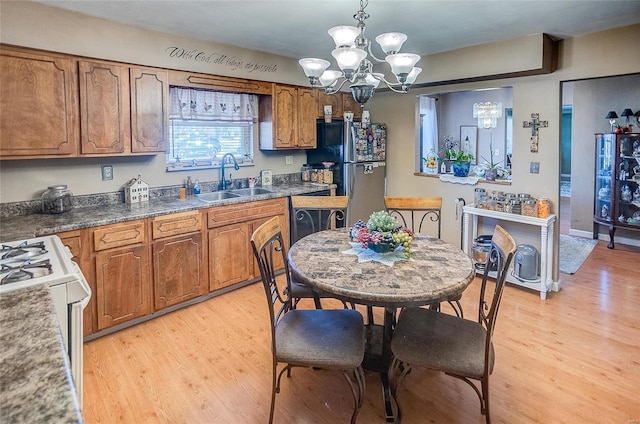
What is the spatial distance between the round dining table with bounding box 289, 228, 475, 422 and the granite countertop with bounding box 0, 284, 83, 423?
1.07 meters

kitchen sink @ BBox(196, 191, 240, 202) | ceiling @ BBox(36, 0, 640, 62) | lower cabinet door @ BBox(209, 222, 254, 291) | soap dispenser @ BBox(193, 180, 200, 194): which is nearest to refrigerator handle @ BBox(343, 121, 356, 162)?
ceiling @ BBox(36, 0, 640, 62)

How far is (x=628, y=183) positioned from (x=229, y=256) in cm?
506

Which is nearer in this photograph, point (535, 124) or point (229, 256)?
point (229, 256)

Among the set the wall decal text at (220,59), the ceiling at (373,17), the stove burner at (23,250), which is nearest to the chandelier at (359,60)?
the ceiling at (373,17)

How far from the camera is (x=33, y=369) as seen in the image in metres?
0.91

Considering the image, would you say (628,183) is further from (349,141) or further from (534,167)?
(349,141)

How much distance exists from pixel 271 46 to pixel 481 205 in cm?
264

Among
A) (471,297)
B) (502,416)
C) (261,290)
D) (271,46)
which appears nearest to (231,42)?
(271,46)

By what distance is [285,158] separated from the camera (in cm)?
473

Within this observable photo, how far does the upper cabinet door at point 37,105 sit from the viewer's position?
2574 mm

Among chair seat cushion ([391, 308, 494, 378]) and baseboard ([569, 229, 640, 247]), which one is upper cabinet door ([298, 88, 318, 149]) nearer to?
chair seat cushion ([391, 308, 494, 378])

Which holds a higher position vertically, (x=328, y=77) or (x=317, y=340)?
(x=328, y=77)

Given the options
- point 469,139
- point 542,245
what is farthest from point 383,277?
point 469,139

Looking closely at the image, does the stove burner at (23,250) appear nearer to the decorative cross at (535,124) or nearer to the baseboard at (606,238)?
the decorative cross at (535,124)
